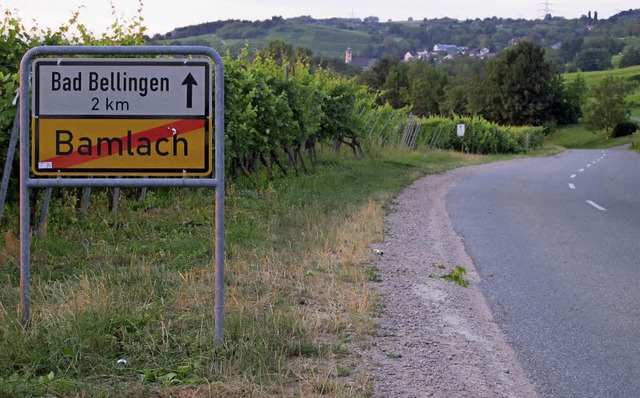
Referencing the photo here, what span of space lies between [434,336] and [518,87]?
84607mm

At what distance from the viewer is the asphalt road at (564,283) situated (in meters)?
5.40

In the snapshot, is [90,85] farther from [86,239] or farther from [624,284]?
[624,284]

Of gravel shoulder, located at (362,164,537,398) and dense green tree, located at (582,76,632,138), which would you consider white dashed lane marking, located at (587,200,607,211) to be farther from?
dense green tree, located at (582,76,632,138)

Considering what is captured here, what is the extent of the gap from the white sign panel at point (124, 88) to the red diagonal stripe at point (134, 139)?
0.06 m

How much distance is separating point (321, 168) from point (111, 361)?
16314 millimetres

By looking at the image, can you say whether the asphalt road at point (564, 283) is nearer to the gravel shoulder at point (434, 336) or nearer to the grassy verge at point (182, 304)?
the gravel shoulder at point (434, 336)

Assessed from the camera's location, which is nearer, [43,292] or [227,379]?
[227,379]

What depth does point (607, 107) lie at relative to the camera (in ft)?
302

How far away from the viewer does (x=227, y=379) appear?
15.0 ft

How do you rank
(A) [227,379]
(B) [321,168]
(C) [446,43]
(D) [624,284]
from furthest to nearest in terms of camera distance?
(C) [446,43], (B) [321,168], (D) [624,284], (A) [227,379]

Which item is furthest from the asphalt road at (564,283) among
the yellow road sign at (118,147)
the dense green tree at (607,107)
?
the dense green tree at (607,107)

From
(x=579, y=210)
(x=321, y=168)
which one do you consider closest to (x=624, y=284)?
(x=579, y=210)

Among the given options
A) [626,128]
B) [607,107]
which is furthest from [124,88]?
[626,128]

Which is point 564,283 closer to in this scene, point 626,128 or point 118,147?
point 118,147
